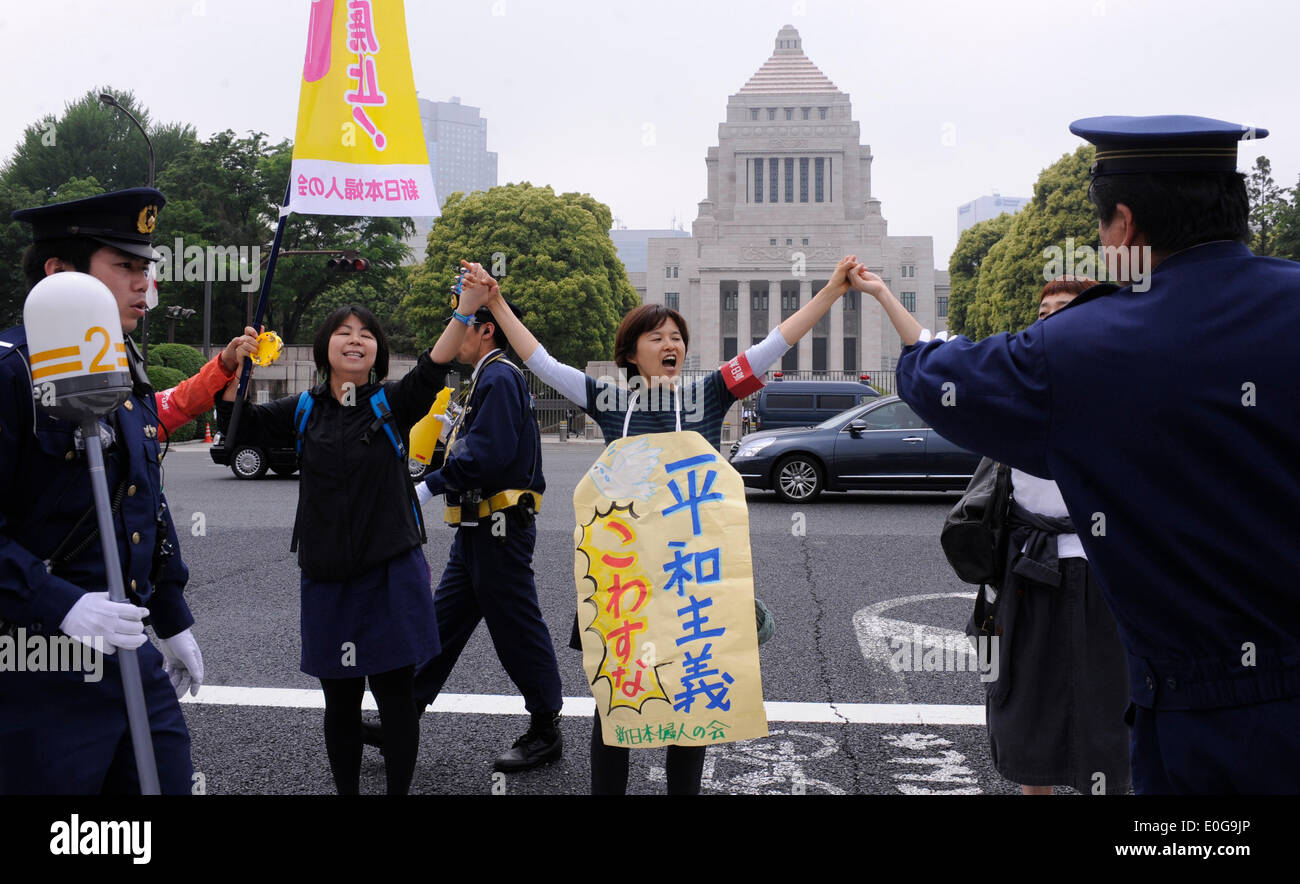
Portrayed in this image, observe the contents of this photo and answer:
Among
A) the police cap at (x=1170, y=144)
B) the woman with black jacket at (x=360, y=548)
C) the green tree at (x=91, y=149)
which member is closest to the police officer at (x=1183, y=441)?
the police cap at (x=1170, y=144)

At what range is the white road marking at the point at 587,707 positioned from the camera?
457 centimetres

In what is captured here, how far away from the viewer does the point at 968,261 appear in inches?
2376

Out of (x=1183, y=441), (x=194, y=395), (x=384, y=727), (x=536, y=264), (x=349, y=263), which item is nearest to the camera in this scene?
(x=1183, y=441)

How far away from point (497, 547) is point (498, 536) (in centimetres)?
5

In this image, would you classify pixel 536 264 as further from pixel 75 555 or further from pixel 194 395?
pixel 75 555

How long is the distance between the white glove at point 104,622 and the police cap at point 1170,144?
2174 millimetres

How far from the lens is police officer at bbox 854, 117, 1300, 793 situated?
64.9 inches

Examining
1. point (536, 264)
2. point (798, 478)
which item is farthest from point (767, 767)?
point (536, 264)

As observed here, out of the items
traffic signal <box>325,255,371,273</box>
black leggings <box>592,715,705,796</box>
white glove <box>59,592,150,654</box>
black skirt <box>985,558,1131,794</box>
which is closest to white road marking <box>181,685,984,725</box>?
black skirt <box>985,558,1131,794</box>

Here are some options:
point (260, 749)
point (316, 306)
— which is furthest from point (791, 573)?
point (316, 306)

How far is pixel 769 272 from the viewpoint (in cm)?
7888

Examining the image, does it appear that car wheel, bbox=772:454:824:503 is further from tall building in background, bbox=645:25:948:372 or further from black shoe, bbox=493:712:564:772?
tall building in background, bbox=645:25:948:372

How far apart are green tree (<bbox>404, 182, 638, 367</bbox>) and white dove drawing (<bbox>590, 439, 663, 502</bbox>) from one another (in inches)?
1410

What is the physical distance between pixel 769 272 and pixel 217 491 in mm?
67835
